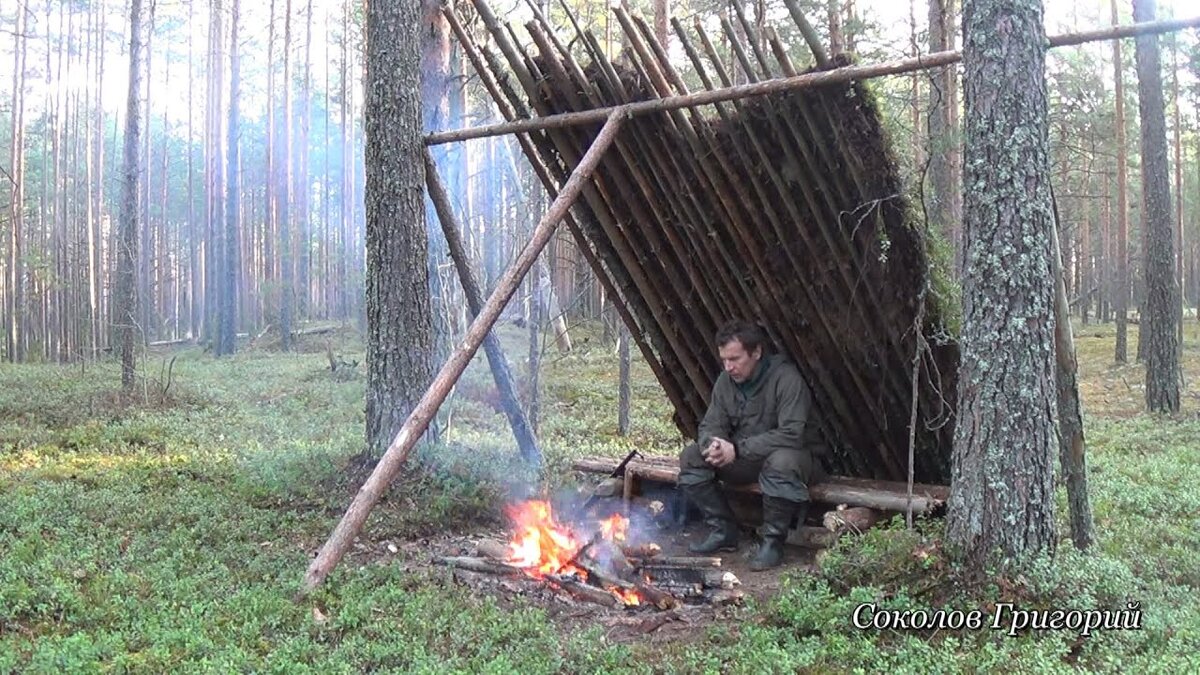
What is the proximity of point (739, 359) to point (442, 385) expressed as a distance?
232 cm

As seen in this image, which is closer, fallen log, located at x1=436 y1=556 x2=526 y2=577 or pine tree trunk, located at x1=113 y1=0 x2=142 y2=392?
fallen log, located at x1=436 y1=556 x2=526 y2=577

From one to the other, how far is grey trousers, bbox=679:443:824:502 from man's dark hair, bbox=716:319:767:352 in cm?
87

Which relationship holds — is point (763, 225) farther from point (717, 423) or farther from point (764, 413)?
point (717, 423)

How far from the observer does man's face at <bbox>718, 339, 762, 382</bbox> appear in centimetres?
694

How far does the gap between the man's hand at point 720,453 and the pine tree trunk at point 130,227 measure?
1084 centimetres

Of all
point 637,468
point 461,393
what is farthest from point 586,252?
point 461,393

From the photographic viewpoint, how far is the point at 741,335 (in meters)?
6.93

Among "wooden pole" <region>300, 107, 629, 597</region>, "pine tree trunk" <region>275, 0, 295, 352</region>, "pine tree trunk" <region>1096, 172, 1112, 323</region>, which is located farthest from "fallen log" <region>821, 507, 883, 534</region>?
"pine tree trunk" <region>1096, 172, 1112, 323</region>

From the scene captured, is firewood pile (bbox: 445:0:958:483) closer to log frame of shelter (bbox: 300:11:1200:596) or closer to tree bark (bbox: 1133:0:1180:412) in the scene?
log frame of shelter (bbox: 300:11:1200:596)

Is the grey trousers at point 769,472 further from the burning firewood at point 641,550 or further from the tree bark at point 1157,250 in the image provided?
the tree bark at point 1157,250

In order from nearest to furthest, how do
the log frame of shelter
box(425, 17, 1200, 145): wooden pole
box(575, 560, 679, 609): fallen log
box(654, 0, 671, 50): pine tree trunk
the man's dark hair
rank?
box(425, 17, 1200, 145): wooden pole < the log frame of shelter < box(575, 560, 679, 609): fallen log < the man's dark hair < box(654, 0, 671, 50): pine tree trunk

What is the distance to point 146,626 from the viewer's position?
467 centimetres

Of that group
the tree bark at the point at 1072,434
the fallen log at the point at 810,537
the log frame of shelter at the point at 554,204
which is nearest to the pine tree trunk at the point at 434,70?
the log frame of shelter at the point at 554,204

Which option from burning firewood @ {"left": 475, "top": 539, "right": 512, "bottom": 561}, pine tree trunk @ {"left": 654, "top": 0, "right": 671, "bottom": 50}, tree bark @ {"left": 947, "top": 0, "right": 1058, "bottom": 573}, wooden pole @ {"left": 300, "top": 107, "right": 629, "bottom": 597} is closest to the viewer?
tree bark @ {"left": 947, "top": 0, "right": 1058, "bottom": 573}
